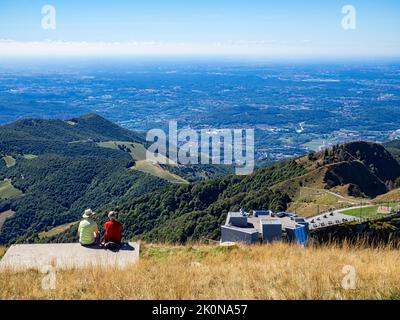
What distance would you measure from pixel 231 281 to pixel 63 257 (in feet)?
16.4

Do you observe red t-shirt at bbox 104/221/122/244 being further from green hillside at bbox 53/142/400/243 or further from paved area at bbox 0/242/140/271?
green hillside at bbox 53/142/400/243

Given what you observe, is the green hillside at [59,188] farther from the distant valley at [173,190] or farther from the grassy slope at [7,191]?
the distant valley at [173,190]

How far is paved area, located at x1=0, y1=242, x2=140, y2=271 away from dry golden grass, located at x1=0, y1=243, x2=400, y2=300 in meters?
0.84

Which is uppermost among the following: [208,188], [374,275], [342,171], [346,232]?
[374,275]

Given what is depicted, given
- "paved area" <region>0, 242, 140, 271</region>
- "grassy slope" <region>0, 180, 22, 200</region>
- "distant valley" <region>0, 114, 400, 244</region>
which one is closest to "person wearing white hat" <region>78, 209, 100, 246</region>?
"paved area" <region>0, 242, 140, 271</region>

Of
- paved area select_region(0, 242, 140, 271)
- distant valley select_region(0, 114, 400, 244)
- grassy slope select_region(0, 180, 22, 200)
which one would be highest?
paved area select_region(0, 242, 140, 271)

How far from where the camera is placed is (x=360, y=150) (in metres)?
110

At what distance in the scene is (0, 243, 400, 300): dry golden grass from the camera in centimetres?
613

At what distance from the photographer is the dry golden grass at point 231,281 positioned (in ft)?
20.1

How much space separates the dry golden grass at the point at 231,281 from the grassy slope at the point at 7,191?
165712mm
